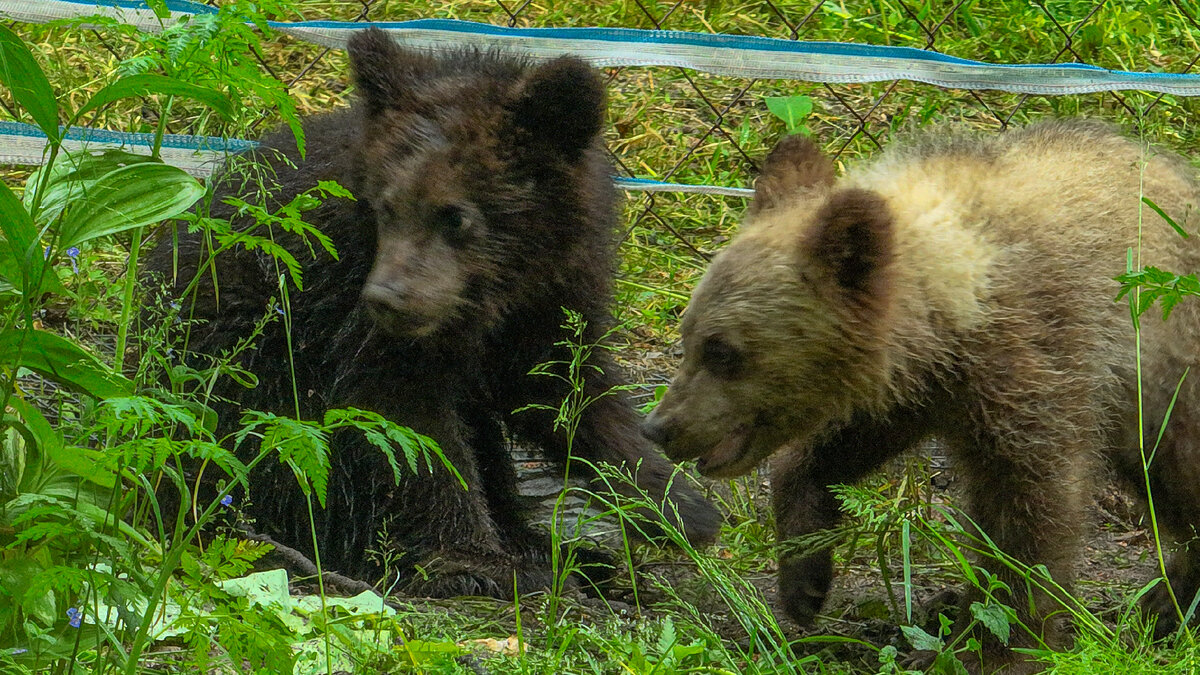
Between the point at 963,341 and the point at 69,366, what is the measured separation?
6.59ft

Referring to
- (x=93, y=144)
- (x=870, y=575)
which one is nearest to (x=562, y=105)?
(x=870, y=575)

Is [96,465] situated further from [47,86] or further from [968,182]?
[968,182]

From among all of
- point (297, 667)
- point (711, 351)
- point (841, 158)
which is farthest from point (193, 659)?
point (841, 158)

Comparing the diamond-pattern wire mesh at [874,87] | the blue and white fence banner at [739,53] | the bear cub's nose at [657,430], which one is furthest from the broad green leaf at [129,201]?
the diamond-pattern wire mesh at [874,87]

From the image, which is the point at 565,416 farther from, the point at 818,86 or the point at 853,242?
the point at 818,86

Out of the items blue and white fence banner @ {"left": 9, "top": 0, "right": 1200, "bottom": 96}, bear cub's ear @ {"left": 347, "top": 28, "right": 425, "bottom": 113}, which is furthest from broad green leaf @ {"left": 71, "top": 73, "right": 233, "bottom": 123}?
blue and white fence banner @ {"left": 9, "top": 0, "right": 1200, "bottom": 96}

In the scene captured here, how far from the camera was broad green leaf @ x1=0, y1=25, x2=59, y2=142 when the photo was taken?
2.27 metres

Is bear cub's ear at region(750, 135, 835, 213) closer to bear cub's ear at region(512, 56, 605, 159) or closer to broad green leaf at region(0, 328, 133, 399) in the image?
bear cub's ear at region(512, 56, 605, 159)

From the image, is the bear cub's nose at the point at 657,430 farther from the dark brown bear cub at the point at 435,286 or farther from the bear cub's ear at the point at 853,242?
the dark brown bear cub at the point at 435,286

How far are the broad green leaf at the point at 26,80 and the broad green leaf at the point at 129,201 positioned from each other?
8.3 inches

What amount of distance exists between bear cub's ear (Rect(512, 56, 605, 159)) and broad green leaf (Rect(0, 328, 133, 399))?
1730 mm

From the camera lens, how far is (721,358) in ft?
11.2

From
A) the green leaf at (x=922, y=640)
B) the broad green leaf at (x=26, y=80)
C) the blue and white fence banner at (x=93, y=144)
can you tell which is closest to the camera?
the broad green leaf at (x=26, y=80)

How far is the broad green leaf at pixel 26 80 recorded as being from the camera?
2268 millimetres
